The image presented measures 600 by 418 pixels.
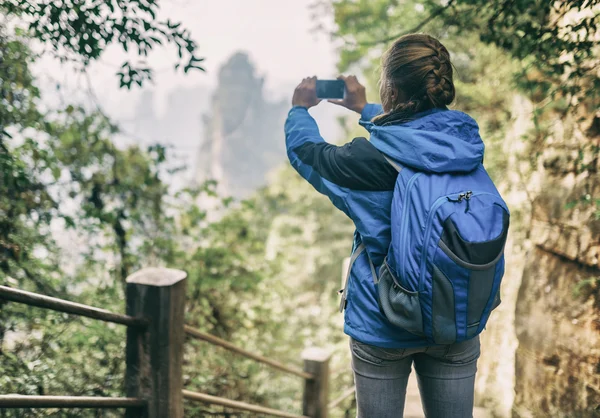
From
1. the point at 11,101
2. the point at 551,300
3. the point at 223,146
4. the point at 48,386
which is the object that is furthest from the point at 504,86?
the point at 223,146

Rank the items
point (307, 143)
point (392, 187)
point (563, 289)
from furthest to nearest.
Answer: point (563, 289), point (307, 143), point (392, 187)

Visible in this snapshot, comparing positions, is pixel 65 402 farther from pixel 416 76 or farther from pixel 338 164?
pixel 416 76

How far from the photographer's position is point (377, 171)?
4.40ft

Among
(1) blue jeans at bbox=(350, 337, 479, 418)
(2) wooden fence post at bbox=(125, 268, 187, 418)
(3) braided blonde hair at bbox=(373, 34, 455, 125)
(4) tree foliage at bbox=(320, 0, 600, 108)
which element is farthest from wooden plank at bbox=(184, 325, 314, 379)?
(4) tree foliage at bbox=(320, 0, 600, 108)

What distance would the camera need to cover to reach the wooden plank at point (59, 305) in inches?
57.1

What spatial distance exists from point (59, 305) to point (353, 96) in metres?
1.19

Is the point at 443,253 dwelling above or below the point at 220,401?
above

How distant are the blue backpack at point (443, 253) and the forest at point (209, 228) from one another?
0.39 metres

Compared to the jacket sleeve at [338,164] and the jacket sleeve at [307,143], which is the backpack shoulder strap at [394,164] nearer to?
the jacket sleeve at [338,164]

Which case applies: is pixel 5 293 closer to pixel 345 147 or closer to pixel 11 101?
pixel 345 147

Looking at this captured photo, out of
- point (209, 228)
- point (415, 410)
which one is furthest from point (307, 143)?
point (209, 228)

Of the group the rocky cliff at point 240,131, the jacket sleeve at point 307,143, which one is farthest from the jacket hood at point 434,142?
the rocky cliff at point 240,131

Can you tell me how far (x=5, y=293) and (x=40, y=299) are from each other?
93 mm

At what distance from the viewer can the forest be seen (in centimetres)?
237
